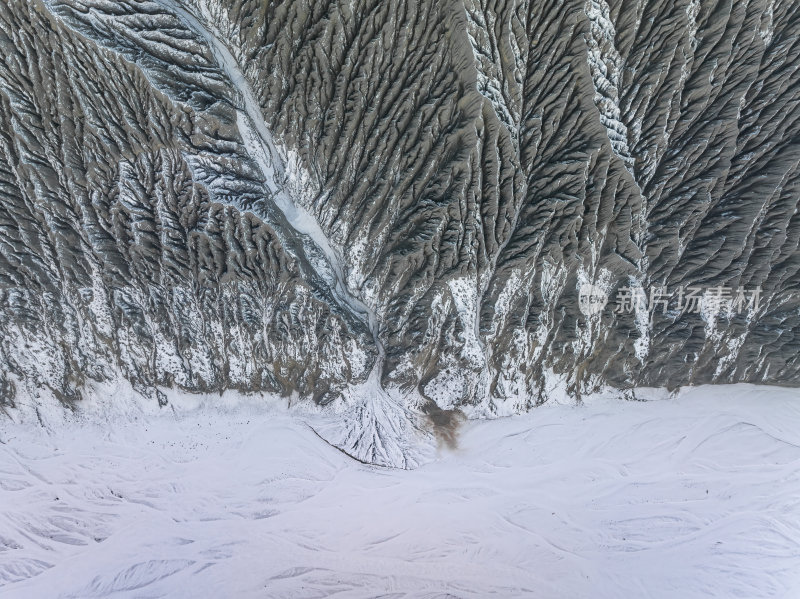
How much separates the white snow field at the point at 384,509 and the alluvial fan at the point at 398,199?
236mm

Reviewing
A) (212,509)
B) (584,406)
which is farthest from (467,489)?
(212,509)

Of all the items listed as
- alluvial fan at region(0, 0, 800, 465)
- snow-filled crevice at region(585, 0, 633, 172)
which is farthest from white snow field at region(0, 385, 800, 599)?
snow-filled crevice at region(585, 0, 633, 172)

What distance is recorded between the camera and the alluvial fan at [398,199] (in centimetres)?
213

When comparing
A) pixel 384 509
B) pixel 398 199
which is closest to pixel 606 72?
pixel 398 199

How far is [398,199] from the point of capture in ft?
7.68

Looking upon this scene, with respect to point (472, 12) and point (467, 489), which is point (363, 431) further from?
point (472, 12)

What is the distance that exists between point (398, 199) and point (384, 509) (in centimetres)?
178

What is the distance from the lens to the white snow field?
2.42 m

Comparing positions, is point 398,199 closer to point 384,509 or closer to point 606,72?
point 606,72

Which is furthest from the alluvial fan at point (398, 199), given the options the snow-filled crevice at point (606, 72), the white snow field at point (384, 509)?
the white snow field at point (384, 509)

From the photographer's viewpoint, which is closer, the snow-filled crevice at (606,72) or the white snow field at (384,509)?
the snow-filled crevice at (606,72)

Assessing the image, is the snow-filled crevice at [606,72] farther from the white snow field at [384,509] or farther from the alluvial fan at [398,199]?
the white snow field at [384,509]

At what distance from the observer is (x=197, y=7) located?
7.05ft

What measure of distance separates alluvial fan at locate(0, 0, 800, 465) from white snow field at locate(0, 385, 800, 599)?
9.3 inches
